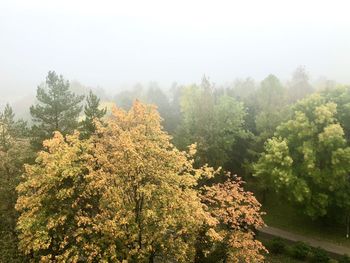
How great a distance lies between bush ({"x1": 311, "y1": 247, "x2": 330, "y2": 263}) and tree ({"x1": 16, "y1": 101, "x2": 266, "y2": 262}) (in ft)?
49.8

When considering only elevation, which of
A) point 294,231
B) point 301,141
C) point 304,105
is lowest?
point 294,231

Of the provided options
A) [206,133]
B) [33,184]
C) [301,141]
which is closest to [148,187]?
[33,184]

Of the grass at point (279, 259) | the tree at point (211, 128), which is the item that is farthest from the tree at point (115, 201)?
the tree at point (211, 128)

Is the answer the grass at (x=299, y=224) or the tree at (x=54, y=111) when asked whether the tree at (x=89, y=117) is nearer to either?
the tree at (x=54, y=111)

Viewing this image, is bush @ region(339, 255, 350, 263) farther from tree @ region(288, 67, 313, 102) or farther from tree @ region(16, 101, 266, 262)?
tree @ region(288, 67, 313, 102)

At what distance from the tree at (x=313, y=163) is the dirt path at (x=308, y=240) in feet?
8.69

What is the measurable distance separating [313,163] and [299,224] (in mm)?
9148

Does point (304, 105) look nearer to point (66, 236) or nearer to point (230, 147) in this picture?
point (230, 147)

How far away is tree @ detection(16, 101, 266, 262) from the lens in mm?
20250

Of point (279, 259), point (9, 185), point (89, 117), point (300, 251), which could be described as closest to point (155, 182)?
point (9, 185)

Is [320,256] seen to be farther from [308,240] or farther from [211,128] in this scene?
[211,128]

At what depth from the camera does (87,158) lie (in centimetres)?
2134

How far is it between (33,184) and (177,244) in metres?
8.73

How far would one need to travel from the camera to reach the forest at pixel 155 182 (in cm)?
2073
